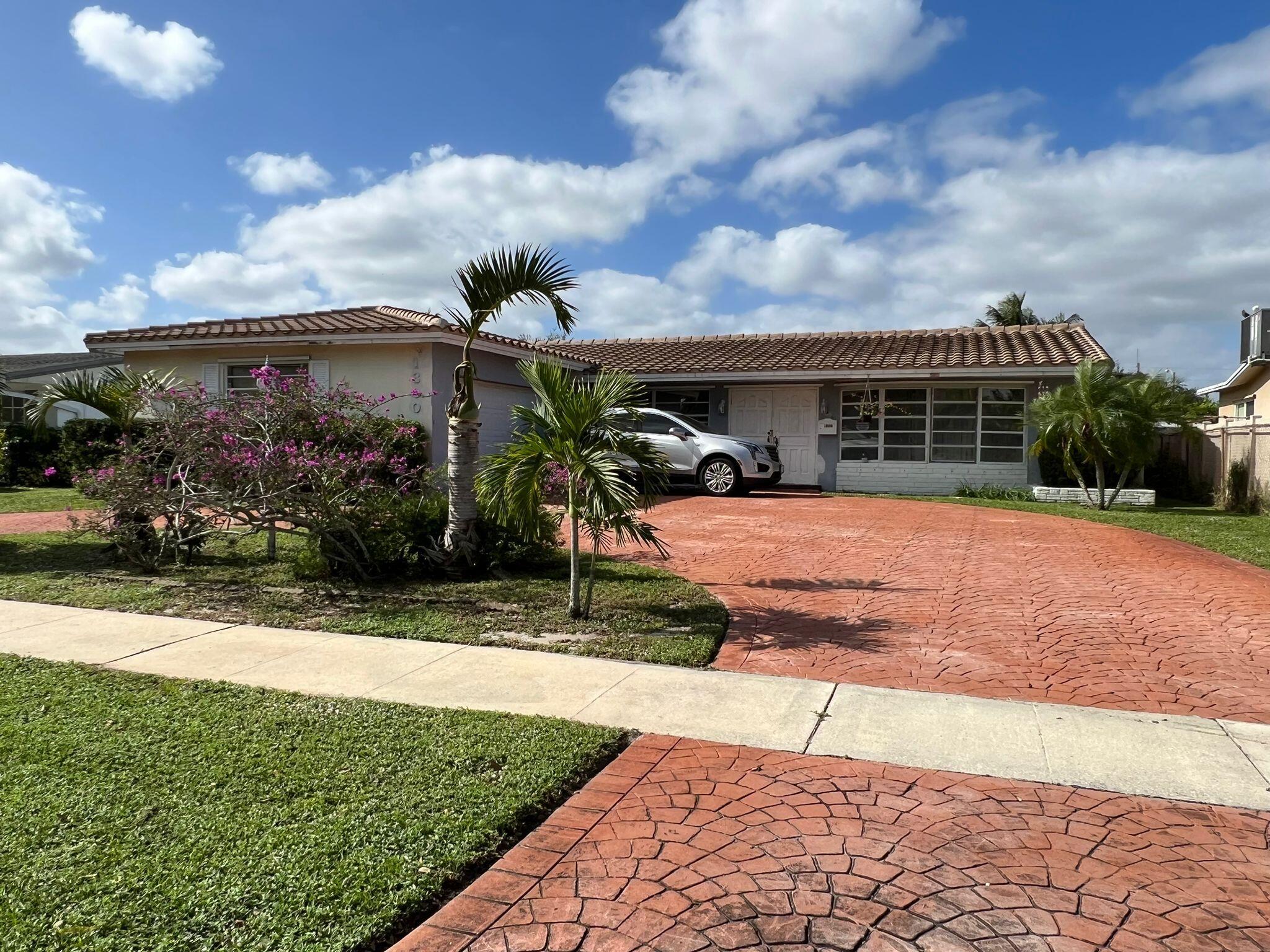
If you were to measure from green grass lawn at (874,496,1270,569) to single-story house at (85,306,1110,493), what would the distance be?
1531 millimetres

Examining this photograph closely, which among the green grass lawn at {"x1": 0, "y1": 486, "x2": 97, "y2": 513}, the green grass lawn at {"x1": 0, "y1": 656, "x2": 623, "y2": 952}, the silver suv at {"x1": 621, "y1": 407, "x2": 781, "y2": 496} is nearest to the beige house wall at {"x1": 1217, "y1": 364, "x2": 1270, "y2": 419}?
the silver suv at {"x1": 621, "y1": 407, "x2": 781, "y2": 496}

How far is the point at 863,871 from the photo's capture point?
322 cm

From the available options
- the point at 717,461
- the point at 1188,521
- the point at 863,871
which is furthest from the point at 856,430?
the point at 863,871

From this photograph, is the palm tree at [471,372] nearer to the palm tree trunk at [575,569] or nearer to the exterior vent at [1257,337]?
the palm tree trunk at [575,569]

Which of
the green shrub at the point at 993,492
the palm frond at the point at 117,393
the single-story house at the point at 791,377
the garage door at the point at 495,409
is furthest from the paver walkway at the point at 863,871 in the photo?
the green shrub at the point at 993,492

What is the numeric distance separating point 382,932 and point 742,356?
19243mm

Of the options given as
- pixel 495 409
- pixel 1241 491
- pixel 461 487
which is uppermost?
pixel 495 409

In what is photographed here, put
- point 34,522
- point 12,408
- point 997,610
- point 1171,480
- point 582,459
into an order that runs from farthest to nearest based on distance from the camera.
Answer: point 12,408 < point 1171,480 < point 34,522 < point 997,610 < point 582,459

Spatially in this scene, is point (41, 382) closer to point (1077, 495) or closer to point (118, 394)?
point (118, 394)

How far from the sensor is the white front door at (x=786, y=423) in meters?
19.8

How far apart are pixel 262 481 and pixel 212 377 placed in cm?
1017

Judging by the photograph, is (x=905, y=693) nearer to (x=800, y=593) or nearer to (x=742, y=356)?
(x=800, y=593)

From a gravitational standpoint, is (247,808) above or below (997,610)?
below

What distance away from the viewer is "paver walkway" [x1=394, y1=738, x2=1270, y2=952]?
284 centimetres
